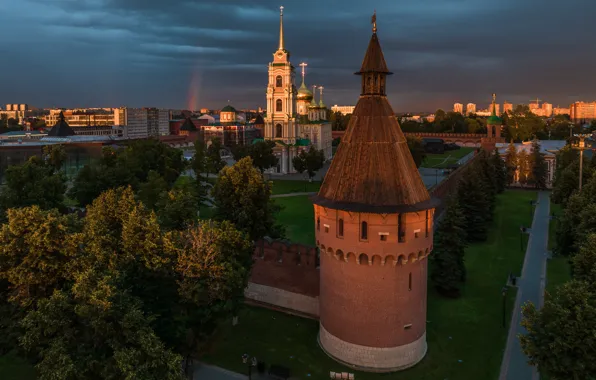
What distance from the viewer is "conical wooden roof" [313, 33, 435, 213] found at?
68.2 ft

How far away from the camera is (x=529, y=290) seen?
31.1 meters

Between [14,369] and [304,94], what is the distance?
88.4 meters

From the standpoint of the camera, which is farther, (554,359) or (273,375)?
(273,375)

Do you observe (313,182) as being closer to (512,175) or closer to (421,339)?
(512,175)

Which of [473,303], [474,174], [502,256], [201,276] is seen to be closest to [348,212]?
[201,276]

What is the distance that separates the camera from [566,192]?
144ft

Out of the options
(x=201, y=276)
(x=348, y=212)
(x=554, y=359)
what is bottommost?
(x=554, y=359)

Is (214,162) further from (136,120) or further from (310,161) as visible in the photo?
(136,120)

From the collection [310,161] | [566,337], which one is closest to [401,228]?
[566,337]

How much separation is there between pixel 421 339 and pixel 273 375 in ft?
23.8

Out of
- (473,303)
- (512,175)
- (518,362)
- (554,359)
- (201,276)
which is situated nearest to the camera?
(554,359)

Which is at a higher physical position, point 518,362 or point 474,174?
point 474,174

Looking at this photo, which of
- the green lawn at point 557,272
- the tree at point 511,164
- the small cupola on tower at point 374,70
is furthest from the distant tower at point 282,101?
the small cupola on tower at point 374,70

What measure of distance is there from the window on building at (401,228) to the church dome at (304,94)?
3370 inches
